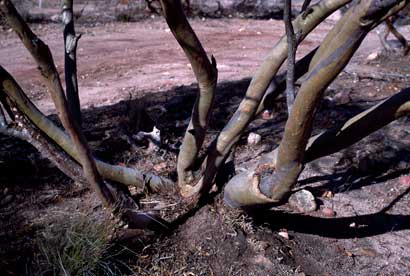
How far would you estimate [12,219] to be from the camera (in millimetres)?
2840

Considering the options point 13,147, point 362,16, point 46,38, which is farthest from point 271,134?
point 46,38

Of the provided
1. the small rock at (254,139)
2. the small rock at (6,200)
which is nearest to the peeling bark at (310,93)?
the small rock at (6,200)

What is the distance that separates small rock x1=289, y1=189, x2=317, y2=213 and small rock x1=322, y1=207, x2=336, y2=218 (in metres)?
0.07

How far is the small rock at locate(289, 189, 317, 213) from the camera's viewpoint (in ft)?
11.4

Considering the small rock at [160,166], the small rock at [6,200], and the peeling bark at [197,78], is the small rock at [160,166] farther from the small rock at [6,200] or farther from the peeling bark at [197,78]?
the small rock at [6,200]

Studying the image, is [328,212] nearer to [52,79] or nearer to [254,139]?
[254,139]

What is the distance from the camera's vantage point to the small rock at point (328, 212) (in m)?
3.46

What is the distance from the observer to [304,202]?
3.49 m

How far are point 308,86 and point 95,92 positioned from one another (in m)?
5.43

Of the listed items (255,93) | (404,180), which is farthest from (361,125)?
(404,180)

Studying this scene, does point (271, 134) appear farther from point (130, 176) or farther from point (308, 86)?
point (308, 86)

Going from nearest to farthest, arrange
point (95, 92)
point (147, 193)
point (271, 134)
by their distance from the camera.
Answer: point (147, 193), point (271, 134), point (95, 92)

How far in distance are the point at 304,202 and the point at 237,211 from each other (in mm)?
779

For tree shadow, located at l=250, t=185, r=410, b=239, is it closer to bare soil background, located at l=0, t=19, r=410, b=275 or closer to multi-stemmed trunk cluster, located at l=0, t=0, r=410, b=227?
bare soil background, located at l=0, t=19, r=410, b=275
